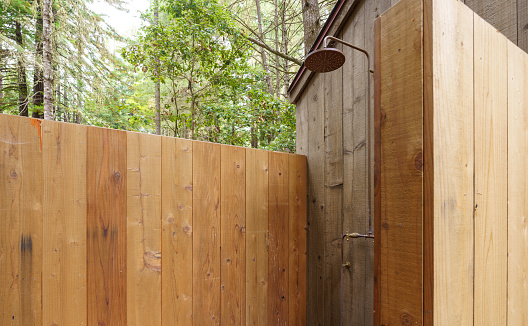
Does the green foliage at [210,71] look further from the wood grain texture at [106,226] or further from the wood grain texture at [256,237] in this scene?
the wood grain texture at [106,226]

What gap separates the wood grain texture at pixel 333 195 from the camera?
1718 mm

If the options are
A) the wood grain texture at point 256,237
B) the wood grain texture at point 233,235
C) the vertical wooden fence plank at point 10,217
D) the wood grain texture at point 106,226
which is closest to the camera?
the vertical wooden fence plank at point 10,217

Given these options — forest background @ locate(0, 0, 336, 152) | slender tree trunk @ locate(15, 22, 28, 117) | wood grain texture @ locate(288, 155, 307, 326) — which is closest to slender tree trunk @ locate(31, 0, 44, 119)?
forest background @ locate(0, 0, 336, 152)

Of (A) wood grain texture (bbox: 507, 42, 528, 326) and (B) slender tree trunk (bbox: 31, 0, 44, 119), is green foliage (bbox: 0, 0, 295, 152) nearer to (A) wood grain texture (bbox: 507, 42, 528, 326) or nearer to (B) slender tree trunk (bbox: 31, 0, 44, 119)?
(B) slender tree trunk (bbox: 31, 0, 44, 119)

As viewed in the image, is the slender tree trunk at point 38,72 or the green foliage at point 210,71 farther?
the slender tree trunk at point 38,72

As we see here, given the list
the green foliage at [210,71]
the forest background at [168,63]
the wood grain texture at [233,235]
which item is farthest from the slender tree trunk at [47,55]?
the wood grain texture at [233,235]

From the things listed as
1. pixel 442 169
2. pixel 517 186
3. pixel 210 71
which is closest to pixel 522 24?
pixel 517 186

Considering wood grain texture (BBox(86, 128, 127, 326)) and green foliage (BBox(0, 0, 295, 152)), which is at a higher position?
green foliage (BBox(0, 0, 295, 152))

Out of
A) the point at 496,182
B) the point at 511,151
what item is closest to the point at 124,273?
the point at 496,182

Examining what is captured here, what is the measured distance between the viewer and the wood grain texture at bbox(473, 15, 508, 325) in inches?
27.4

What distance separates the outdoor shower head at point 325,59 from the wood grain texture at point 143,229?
0.88 m

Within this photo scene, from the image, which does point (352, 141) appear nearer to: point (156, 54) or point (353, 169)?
point (353, 169)

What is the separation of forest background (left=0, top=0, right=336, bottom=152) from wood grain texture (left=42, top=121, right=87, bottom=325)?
303cm

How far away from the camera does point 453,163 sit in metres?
0.62
